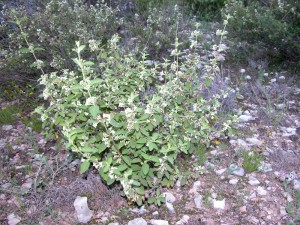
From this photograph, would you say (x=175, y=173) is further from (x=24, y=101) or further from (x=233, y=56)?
(x=233, y=56)

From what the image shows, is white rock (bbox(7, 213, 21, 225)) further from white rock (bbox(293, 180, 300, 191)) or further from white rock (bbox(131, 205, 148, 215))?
white rock (bbox(293, 180, 300, 191))

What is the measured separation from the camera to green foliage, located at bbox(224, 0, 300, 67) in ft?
15.4

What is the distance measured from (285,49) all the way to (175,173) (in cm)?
290

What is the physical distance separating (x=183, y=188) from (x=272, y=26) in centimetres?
269

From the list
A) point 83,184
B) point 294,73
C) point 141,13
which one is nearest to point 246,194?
point 83,184

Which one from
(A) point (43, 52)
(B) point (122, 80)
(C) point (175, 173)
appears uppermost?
(B) point (122, 80)

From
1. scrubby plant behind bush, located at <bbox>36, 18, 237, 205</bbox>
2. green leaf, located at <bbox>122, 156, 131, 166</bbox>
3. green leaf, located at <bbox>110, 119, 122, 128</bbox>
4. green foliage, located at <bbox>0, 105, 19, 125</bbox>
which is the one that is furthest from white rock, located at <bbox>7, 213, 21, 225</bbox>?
green foliage, located at <bbox>0, 105, 19, 125</bbox>

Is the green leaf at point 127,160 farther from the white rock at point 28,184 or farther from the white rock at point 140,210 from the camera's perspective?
the white rock at point 28,184

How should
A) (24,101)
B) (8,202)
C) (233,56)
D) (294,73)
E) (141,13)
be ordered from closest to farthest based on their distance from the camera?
(8,202), (24,101), (294,73), (233,56), (141,13)

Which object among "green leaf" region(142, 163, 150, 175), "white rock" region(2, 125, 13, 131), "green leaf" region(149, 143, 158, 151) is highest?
"green leaf" region(149, 143, 158, 151)

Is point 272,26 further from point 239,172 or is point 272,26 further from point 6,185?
point 6,185

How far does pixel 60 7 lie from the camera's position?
14.8 feet

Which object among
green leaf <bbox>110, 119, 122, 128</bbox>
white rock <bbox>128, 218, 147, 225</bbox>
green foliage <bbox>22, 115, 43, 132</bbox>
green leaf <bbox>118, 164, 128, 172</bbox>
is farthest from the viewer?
green foliage <bbox>22, 115, 43, 132</bbox>

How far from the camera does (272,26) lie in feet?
15.4
